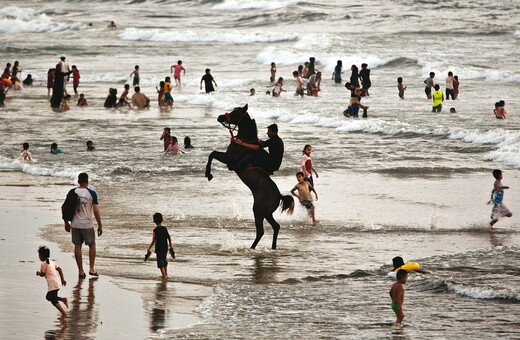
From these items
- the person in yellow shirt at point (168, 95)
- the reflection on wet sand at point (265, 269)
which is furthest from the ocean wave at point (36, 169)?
the person in yellow shirt at point (168, 95)

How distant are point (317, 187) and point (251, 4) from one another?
212 feet

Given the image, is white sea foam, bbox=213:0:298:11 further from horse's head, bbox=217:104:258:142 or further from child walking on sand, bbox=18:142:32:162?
horse's head, bbox=217:104:258:142

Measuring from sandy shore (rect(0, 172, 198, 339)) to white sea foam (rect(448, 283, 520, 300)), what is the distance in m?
3.29

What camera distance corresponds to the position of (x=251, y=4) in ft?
275

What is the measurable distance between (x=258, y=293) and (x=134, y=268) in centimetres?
196

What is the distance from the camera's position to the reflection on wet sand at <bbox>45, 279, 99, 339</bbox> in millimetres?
10367

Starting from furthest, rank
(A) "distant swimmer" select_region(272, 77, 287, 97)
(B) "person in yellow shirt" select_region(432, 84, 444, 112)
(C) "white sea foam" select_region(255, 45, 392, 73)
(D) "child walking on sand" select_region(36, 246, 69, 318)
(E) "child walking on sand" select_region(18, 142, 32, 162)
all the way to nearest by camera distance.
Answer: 1. (C) "white sea foam" select_region(255, 45, 392, 73)
2. (A) "distant swimmer" select_region(272, 77, 287, 97)
3. (B) "person in yellow shirt" select_region(432, 84, 444, 112)
4. (E) "child walking on sand" select_region(18, 142, 32, 162)
5. (D) "child walking on sand" select_region(36, 246, 69, 318)

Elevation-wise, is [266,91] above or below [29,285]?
above

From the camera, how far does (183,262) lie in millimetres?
14008

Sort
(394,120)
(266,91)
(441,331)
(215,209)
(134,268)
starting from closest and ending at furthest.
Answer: (441,331)
(134,268)
(215,209)
(394,120)
(266,91)

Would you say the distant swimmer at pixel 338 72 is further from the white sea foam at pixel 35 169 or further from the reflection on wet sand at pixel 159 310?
the reflection on wet sand at pixel 159 310

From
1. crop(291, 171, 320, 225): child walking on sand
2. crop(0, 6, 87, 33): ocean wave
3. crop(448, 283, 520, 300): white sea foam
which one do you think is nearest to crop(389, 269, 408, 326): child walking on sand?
crop(448, 283, 520, 300): white sea foam

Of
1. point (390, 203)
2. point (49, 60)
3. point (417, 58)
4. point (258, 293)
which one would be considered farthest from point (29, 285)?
point (49, 60)

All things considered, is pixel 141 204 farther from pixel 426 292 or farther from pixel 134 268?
pixel 426 292
